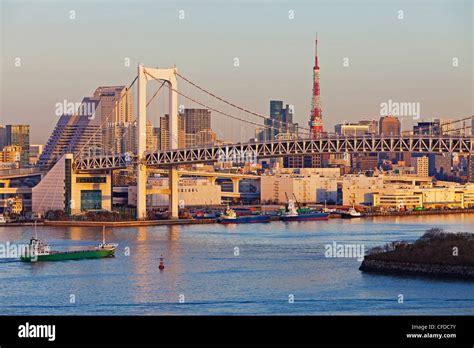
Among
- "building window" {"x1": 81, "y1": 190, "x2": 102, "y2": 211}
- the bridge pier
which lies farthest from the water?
"building window" {"x1": 81, "y1": 190, "x2": 102, "y2": 211}

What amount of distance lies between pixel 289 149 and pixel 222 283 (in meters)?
9.96

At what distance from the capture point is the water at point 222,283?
10.0 m

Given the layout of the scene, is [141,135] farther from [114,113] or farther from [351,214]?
[114,113]

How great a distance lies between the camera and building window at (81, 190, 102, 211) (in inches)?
898

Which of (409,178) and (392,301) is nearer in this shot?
(392,301)

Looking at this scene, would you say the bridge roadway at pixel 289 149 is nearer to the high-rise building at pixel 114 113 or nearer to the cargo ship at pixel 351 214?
the cargo ship at pixel 351 214

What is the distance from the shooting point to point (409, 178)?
33688 mm

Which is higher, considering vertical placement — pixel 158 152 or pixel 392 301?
pixel 158 152

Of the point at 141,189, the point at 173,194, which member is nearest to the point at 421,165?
the point at 173,194

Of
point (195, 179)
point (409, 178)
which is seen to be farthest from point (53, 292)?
point (409, 178)

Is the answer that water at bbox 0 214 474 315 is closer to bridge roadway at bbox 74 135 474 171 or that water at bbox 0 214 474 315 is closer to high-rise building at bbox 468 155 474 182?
bridge roadway at bbox 74 135 474 171

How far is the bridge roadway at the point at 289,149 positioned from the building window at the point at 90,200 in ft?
1.54
